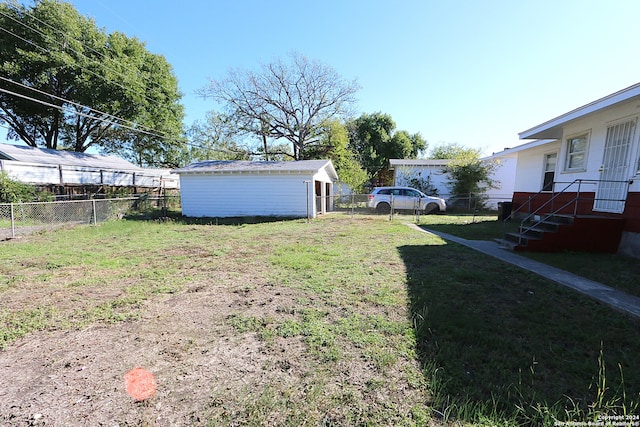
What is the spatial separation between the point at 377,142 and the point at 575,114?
2257 cm

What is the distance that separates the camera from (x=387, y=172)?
106 ft

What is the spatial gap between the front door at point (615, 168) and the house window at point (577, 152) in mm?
818

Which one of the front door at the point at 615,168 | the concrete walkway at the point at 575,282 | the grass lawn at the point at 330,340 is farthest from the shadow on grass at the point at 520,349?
the front door at the point at 615,168

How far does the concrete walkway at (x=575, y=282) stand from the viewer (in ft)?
11.3

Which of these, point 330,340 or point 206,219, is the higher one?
point 330,340

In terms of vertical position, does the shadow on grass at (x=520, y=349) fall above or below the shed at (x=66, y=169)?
below

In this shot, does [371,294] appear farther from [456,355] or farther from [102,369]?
[102,369]

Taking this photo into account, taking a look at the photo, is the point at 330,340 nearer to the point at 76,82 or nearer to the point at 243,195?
the point at 243,195

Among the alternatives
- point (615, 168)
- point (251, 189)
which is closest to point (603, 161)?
point (615, 168)

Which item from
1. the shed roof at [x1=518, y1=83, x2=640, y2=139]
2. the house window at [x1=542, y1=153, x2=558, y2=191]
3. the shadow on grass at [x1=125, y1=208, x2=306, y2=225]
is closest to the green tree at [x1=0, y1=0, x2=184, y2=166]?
the shadow on grass at [x1=125, y1=208, x2=306, y2=225]

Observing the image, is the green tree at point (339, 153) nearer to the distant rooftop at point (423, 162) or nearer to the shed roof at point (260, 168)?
the distant rooftop at point (423, 162)

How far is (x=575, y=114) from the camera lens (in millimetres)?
7090

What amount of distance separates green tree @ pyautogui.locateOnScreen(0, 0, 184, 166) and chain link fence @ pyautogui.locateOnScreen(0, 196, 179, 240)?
4.31 meters

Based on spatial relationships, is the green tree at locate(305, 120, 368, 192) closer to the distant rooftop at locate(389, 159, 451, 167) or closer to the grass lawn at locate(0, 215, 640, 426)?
the distant rooftop at locate(389, 159, 451, 167)
